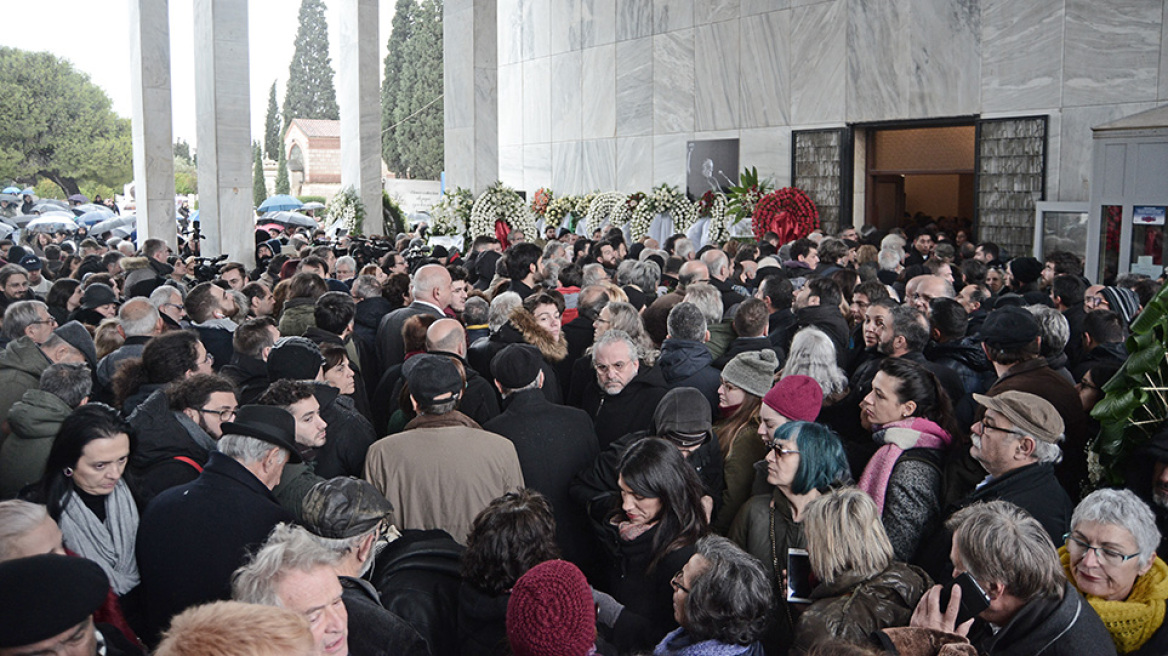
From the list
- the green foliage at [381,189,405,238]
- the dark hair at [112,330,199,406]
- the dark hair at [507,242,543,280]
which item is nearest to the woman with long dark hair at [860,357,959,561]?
the dark hair at [112,330,199,406]

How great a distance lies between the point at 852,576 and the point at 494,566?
3.83ft

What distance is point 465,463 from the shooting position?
165 inches

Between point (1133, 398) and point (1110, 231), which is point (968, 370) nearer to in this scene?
point (1133, 398)

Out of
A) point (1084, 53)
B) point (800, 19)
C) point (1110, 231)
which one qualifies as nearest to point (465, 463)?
point (1110, 231)

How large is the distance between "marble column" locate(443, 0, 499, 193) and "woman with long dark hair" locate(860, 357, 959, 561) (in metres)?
15.3

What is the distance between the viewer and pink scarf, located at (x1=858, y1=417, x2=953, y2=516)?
3.87m

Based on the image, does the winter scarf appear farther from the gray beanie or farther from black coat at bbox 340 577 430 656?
black coat at bbox 340 577 430 656

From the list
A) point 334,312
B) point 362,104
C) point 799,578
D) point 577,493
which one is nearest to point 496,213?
point 362,104

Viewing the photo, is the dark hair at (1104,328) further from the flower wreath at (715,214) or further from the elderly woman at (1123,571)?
the flower wreath at (715,214)

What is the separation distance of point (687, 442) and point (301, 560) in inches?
78.4

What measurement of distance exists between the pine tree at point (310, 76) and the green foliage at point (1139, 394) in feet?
247

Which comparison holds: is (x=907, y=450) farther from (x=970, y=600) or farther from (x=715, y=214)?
(x=715, y=214)

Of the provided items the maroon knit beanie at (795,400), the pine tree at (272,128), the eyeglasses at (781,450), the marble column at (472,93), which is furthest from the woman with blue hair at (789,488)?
the pine tree at (272,128)

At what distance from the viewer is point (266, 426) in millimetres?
3639
